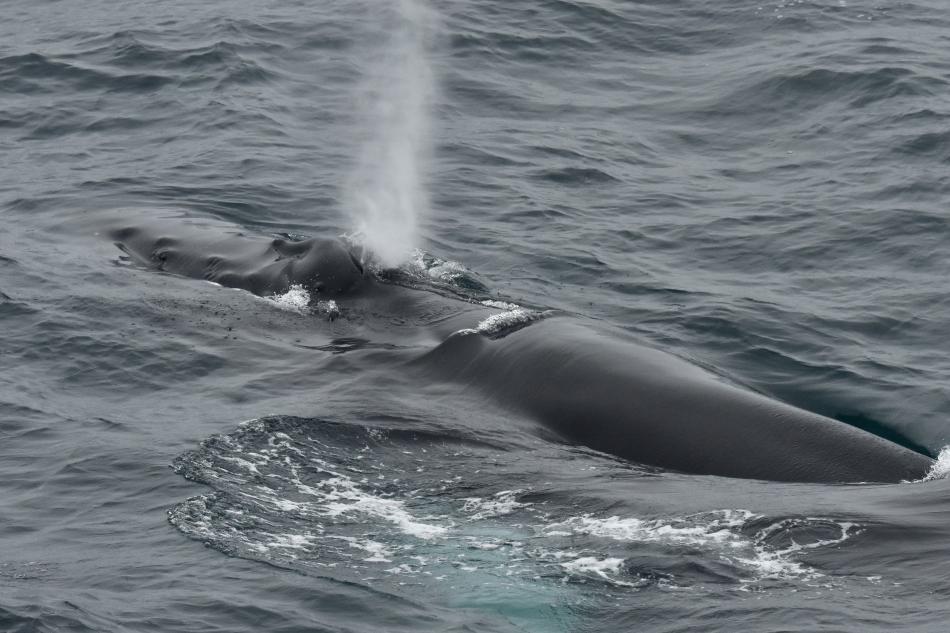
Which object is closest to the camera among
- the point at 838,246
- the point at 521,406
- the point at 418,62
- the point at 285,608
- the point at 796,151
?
the point at 285,608

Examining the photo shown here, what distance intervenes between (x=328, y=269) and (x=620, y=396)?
23.1 ft

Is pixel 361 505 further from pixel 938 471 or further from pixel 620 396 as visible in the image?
pixel 938 471

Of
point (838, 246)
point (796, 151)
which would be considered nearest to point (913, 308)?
point (838, 246)

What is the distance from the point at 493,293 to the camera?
82.5 feet

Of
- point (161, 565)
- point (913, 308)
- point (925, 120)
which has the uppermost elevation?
point (925, 120)

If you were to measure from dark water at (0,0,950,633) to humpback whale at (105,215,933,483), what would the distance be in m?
0.60

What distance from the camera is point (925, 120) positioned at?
111 feet

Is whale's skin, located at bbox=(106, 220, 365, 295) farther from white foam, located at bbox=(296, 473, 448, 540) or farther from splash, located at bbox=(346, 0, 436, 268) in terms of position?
white foam, located at bbox=(296, 473, 448, 540)

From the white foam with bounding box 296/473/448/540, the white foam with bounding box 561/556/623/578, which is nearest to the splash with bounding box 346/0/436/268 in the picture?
the white foam with bounding box 296/473/448/540

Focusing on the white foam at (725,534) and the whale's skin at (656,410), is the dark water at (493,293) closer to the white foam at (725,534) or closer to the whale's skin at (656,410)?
the white foam at (725,534)

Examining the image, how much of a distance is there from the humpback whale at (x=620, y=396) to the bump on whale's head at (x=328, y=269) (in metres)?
0.02

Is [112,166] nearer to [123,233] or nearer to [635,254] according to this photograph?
[123,233]

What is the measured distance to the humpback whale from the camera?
1692 centimetres

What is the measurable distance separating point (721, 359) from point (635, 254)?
557cm
